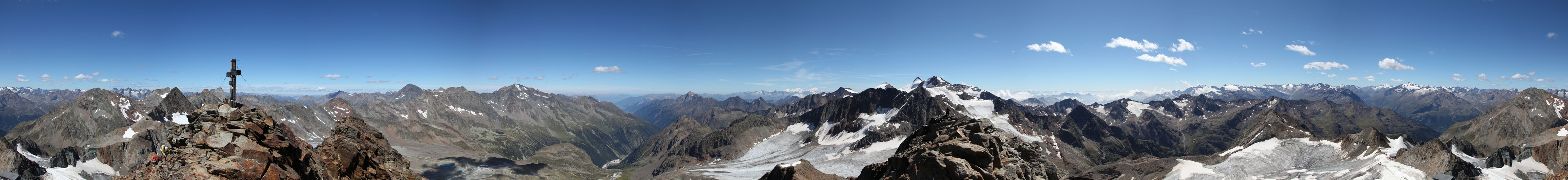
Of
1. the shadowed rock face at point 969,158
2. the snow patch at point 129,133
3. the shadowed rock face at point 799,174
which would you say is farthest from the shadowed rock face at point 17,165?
the shadowed rock face at point 969,158

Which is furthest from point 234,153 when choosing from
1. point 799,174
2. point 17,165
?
point 17,165

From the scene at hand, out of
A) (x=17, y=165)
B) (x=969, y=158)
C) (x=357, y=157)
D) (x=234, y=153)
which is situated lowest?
(x=17, y=165)

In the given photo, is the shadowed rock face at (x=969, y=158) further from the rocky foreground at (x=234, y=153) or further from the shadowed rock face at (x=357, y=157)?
the shadowed rock face at (x=357, y=157)

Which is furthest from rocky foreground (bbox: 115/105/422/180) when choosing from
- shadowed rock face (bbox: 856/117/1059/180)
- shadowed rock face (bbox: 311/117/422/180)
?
shadowed rock face (bbox: 856/117/1059/180)

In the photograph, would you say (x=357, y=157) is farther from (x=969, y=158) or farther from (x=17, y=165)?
(x=17, y=165)

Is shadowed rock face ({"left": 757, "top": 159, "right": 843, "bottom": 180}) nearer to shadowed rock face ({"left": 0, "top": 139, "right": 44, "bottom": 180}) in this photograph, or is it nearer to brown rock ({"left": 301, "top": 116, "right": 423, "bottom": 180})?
brown rock ({"left": 301, "top": 116, "right": 423, "bottom": 180})

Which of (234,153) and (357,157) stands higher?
(234,153)

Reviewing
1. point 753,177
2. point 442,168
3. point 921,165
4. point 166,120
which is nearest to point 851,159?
point 753,177
